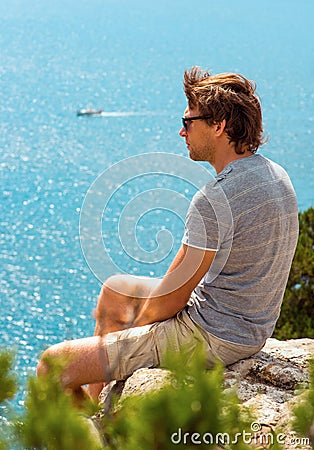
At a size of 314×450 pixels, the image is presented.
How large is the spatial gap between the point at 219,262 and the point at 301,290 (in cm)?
414

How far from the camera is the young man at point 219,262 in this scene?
2.49 meters

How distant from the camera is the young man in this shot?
2.49 m

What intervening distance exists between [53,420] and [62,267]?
15290 millimetres

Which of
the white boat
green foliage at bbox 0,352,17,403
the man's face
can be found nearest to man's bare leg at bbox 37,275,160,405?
the man's face

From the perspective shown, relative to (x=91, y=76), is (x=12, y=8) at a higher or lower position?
higher

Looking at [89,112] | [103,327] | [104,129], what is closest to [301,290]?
[103,327]

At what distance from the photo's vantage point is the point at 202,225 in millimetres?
2469

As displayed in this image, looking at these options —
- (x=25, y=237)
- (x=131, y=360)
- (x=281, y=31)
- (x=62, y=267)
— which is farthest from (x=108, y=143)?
(x=281, y=31)

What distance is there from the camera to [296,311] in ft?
21.8

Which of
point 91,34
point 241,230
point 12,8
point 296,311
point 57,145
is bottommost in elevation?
point 296,311

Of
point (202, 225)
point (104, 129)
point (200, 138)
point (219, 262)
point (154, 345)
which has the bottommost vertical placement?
point (154, 345)

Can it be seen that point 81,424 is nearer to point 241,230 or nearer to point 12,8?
point 241,230

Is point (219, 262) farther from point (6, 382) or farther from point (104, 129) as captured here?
point (104, 129)

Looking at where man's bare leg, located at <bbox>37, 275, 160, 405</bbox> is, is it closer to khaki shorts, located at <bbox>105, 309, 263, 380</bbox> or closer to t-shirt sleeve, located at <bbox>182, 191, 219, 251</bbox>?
khaki shorts, located at <bbox>105, 309, 263, 380</bbox>
